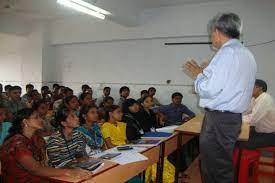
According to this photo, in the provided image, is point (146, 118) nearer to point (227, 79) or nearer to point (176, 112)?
point (176, 112)

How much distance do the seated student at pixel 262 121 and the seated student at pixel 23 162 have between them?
257cm

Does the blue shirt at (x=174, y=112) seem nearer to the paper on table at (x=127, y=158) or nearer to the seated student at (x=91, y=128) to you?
the seated student at (x=91, y=128)

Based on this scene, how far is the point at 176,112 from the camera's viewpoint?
5691 millimetres

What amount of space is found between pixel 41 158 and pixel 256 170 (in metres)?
2.53

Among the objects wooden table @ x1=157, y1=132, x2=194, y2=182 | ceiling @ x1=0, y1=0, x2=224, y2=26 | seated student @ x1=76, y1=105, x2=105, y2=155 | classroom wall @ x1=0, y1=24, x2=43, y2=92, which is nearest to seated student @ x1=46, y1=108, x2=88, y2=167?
seated student @ x1=76, y1=105, x2=105, y2=155

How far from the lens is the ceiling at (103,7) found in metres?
5.51

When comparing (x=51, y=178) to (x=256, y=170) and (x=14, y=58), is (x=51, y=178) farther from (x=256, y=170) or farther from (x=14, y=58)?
(x=14, y=58)

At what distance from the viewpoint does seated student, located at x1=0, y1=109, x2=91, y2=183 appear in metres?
1.89

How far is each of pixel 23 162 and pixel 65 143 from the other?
0.52 meters

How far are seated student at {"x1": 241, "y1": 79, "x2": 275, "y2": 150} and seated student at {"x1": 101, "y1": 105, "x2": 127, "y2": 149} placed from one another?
A: 160cm

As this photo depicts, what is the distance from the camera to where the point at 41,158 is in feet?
7.37

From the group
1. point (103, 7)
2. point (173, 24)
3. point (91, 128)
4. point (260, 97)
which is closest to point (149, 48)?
point (173, 24)

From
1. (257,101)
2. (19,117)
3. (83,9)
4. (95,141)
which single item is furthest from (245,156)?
(83,9)

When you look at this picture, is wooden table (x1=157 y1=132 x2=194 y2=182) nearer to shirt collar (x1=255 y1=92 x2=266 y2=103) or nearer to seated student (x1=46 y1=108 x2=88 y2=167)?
seated student (x1=46 y1=108 x2=88 y2=167)
